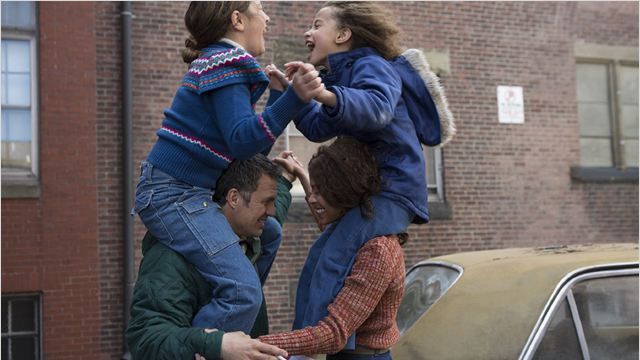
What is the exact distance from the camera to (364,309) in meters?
2.48

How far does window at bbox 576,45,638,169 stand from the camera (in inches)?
459

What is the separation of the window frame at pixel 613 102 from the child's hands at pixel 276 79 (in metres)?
9.36

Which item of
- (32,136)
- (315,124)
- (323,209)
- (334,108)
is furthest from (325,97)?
(32,136)

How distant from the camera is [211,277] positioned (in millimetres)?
2447

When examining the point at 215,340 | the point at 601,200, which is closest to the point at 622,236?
the point at 601,200

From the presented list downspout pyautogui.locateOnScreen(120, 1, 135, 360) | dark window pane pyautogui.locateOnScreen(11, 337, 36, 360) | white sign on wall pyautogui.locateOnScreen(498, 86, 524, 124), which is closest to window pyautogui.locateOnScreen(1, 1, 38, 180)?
downspout pyautogui.locateOnScreen(120, 1, 135, 360)

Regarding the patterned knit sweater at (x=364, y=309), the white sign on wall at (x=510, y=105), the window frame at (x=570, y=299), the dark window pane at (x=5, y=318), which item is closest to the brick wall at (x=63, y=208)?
the dark window pane at (x=5, y=318)

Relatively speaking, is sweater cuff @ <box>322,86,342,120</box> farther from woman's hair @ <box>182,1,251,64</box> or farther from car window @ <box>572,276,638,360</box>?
car window @ <box>572,276,638,360</box>

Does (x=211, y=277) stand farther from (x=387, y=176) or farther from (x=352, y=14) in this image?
(x=352, y=14)

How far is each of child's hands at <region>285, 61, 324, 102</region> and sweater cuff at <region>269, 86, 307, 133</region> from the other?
0.04 meters

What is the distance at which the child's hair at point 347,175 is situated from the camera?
2.61 meters

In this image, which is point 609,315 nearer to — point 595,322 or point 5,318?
point 595,322

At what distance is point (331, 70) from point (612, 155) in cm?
1005

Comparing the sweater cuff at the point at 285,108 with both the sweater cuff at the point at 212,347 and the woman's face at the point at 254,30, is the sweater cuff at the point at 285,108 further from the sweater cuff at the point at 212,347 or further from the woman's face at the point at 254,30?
the sweater cuff at the point at 212,347
